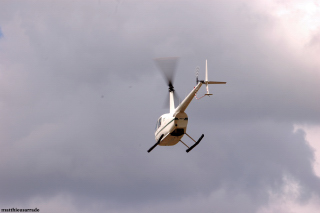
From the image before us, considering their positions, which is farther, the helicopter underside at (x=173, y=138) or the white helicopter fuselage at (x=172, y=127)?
the helicopter underside at (x=173, y=138)

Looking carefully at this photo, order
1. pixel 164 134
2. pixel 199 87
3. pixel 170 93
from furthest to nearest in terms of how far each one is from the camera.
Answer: pixel 170 93, pixel 164 134, pixel 199 87

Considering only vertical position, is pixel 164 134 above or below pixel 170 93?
below

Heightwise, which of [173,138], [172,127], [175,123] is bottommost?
[173,138]

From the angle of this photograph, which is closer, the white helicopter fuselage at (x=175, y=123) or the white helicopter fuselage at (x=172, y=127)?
the white helicopter fuselage at (x=175, y=123)

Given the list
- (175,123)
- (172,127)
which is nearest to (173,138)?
(172,127)

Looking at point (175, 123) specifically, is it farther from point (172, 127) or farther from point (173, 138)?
point (173, 138)

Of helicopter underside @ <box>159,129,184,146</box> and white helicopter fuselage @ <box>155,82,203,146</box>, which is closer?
white helicopter fuselage @ <box>155,82,203,146</box>

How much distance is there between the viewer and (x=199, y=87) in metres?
94.6

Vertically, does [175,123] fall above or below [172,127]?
above

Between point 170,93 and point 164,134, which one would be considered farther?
point 170,93

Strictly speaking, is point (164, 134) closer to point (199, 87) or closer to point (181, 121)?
point (181, 121)

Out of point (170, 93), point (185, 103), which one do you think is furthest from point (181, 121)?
point (170, 93)

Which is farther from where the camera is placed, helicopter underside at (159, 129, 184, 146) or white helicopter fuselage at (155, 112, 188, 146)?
helicopter underside at (159, 129, 184, 146)

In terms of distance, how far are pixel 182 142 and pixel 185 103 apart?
30.0 feet
